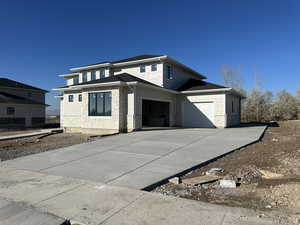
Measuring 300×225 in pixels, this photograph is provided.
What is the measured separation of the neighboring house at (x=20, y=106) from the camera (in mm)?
25875

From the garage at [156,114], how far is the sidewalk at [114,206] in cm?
1634

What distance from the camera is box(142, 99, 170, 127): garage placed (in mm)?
21141

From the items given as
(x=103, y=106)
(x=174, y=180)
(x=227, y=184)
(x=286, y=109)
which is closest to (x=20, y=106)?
(x=103, y=106)

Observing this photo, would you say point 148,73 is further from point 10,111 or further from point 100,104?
point 10,111

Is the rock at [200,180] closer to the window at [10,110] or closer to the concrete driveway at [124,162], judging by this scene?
the concrete driveway at [124,162]

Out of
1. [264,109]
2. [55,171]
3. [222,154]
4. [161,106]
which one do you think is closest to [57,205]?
[55,171]

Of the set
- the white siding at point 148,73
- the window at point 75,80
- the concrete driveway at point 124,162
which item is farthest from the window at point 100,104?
the window at point 75,80

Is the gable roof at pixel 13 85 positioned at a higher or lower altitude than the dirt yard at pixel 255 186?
higher

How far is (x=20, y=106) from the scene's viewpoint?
2758cm

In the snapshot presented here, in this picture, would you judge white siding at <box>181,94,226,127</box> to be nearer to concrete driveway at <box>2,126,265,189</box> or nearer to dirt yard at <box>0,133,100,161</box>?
concrete driveway at <box>2,126,265,189</box>

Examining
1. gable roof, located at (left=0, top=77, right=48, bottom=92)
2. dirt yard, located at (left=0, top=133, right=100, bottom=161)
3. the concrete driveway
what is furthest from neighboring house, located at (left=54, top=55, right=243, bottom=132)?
gable roof, located at (left=0, top=77, right=48, bottom=92)

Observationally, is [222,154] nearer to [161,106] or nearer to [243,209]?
[243,209]

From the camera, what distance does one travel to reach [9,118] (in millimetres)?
26250

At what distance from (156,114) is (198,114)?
4.78 m
